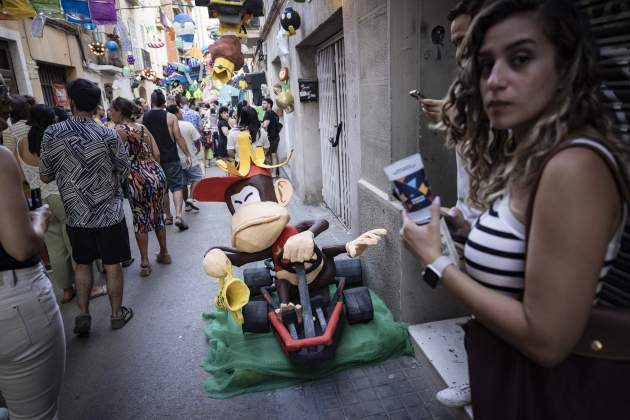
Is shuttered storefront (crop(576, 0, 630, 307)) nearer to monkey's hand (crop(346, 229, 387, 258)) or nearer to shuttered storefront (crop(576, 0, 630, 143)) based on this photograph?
shuttered storefront (crop(576, 0, 630, 143))

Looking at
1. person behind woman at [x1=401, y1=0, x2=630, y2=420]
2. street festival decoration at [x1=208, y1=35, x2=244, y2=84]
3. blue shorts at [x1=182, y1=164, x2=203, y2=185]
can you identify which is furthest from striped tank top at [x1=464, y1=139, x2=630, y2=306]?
street festival decoration at [x1=208, y1=35, x2=244, y2=84]

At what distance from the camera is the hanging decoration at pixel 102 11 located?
23.1ft

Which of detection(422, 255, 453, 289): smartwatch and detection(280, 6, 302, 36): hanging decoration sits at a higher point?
detection(280, 6, 302, 36): hanging decoration

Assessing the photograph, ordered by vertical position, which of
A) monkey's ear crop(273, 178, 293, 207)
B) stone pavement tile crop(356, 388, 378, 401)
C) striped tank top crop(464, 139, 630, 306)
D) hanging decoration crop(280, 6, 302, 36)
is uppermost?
hanging decoration crop(280, 6, 302, 36)

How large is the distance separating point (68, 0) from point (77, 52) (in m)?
7.90

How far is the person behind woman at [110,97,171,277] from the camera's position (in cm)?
458

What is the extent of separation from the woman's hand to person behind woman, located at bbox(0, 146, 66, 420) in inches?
63.8

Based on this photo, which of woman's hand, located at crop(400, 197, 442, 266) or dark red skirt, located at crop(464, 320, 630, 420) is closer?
dark red skirt, located at crop(464, 320, 630, 420)

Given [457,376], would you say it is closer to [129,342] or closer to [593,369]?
[593,369]

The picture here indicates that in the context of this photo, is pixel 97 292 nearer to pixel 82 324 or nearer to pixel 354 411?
pixel 82 324

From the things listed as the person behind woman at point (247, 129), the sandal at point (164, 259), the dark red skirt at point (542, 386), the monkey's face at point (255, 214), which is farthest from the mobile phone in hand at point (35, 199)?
the person behind woman at point (247, 129)

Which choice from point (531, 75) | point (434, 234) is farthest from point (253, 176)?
point (531, 75)

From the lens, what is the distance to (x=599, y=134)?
0.97 metres

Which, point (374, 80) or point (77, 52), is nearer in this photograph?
point (374, 80)
